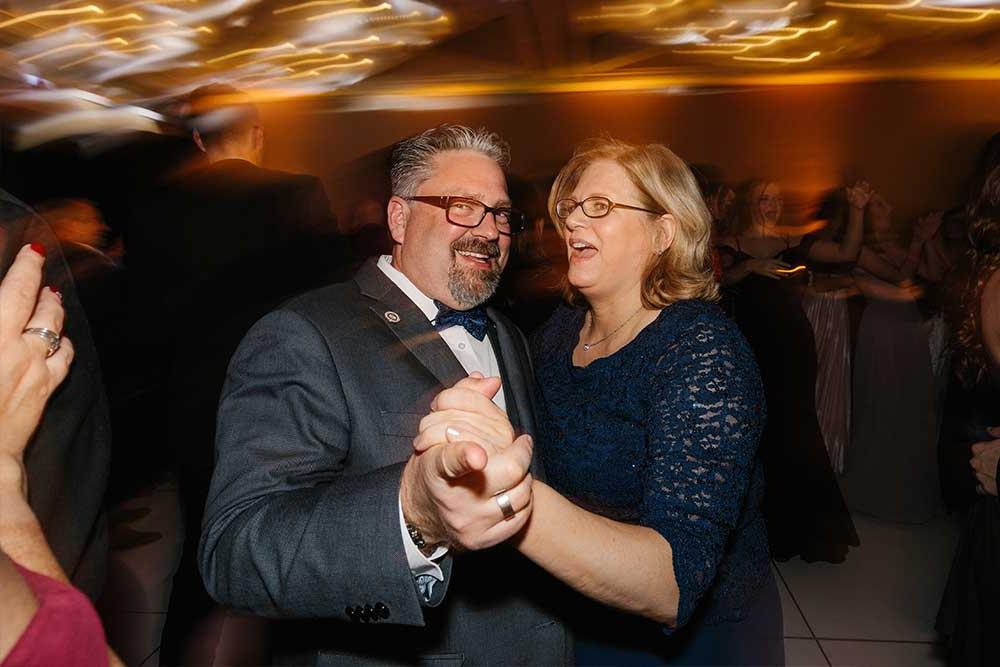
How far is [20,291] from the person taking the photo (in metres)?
0.69

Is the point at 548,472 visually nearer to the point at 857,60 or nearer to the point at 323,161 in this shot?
the point at 323,161

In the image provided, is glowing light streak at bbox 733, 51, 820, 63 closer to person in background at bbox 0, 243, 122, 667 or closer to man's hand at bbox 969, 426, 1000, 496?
man's hand at bbox 969, 426, 1000, 496

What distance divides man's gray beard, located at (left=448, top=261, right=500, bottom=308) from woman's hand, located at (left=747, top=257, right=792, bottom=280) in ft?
6.83

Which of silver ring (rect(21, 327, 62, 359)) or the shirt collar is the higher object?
silver ring (rect(21, 327, 62, 359))

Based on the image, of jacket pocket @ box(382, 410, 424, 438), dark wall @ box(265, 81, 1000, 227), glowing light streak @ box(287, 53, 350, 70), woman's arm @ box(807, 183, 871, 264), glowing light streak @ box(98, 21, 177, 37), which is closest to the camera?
jacket pocket @ box(382, 410, 424, 438)

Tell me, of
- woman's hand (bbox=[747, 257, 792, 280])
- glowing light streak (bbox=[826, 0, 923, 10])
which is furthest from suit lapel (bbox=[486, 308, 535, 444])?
glowing light streak (bbox=[826, 0, 923, 10])

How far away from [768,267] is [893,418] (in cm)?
124

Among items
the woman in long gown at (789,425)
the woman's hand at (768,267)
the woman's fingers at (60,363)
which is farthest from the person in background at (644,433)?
the woman's hand at (768,267)

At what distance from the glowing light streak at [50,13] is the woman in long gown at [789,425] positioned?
3785mm

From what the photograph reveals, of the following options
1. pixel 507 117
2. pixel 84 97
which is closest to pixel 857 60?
pixel 507 117

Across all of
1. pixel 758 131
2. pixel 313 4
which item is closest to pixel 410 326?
pixel 313 4

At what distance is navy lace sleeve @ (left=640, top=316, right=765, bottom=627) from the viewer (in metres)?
0.98

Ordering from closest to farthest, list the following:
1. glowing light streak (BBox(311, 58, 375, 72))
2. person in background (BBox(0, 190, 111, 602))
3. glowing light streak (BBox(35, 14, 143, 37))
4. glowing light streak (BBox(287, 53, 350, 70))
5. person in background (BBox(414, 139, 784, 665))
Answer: person in background (BBox(0, 190, 111, 602)) < person in background (BBox(414, 139, 784, 665)) < glowing light streak (BBox(35, 14, 143, 37)) < glowing light streak (BBox(287, 53, 350, 70)) < glowing light streak (BBox(311, 58, 375, 72))

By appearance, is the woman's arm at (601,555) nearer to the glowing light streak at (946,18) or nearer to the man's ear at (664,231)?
the man's ear at (664,231)
